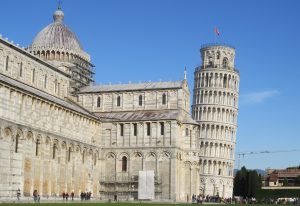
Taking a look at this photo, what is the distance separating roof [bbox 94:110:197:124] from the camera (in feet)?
225

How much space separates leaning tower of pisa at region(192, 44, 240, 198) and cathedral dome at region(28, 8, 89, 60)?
30375 mm

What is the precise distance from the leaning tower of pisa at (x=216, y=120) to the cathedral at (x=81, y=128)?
27.3 metres

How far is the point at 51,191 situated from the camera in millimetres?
57469

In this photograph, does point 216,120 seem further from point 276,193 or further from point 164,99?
point 164,99

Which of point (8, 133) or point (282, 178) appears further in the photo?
point (282, 178)

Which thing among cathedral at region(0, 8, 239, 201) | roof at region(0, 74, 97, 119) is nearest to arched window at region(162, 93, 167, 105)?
cathedral at region(0, 8, 239, 201)

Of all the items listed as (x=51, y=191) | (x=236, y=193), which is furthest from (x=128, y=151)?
(x=236, y=193)

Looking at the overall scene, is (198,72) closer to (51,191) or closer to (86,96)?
(86,96)

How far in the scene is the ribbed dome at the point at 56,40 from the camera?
75.1m

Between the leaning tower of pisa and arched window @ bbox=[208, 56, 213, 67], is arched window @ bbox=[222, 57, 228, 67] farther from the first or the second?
arched window @ bbox=[208, 56, 213, 67]

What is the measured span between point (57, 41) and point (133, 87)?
11.3 meters

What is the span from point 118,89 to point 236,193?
147 feet

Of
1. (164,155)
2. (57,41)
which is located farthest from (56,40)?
(164,155)

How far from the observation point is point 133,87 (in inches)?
2938
